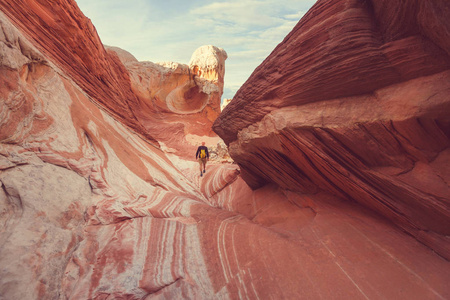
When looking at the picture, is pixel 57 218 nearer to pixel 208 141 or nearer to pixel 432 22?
pixel 432 22

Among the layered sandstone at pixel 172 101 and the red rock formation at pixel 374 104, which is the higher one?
the layered sandstone at pixel 172 101

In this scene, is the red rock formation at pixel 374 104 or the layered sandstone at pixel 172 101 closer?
the red rock formation at pixel 374 104

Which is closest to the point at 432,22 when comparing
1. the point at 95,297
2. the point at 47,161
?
the point at 95,297

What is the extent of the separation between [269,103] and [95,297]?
3.98 meters

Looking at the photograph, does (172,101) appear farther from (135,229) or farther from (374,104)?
(374,104)

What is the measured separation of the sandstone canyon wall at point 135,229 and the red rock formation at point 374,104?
104mm

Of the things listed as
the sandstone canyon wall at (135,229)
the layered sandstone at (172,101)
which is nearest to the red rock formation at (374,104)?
the sandstone canyon wall at (135,229)

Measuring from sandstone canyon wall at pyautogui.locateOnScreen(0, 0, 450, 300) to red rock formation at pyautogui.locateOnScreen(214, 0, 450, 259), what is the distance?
0.34 ft

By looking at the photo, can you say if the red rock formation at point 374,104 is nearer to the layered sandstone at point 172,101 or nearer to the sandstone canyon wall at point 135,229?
the sandstone canyon wall at point 135,229

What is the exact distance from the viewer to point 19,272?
6.89 feet

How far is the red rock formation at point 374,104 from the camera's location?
2314mm

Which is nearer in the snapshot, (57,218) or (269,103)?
(57,218)

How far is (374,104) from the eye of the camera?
9.07 feet

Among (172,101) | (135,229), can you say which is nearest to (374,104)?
(135,229)
